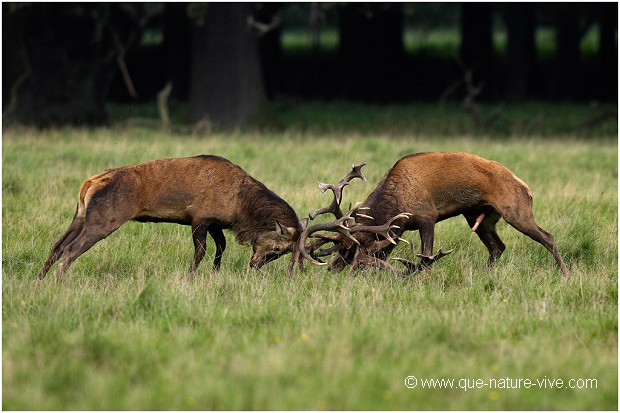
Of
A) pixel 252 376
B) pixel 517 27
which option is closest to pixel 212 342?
pixel 252 376

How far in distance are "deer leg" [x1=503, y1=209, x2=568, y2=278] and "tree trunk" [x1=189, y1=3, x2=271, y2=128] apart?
11574 mm

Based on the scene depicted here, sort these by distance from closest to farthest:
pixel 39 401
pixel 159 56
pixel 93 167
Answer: pixel 39 401 → pixel 93 167 → pixel 159 56

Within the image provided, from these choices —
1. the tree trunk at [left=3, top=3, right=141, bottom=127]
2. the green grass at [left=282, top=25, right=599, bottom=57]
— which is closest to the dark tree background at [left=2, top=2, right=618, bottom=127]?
the tree trunk at [left=3, top=3, right=141, bottom=127]

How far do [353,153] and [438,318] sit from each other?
8.14 metres

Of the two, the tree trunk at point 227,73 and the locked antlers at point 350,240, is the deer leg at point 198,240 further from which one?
the tree trunk at point 227,73

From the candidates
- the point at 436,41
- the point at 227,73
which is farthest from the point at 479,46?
the point at 436,41

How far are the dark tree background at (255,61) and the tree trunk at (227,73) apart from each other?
0.02 meters

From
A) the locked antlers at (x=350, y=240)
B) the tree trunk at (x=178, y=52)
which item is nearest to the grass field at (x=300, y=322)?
the locked antlers at (x=350, y=240)

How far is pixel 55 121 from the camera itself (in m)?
19.0

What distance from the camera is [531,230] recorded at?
9172mm

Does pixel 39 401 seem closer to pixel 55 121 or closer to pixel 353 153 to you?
pixel 353 153

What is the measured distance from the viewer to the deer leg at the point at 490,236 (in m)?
9.49

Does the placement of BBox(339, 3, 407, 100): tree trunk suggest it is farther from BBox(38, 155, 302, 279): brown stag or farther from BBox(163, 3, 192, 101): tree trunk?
BBox(38, 155, 302, 279): brown stag

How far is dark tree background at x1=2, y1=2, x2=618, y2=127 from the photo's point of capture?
19.1 metres
